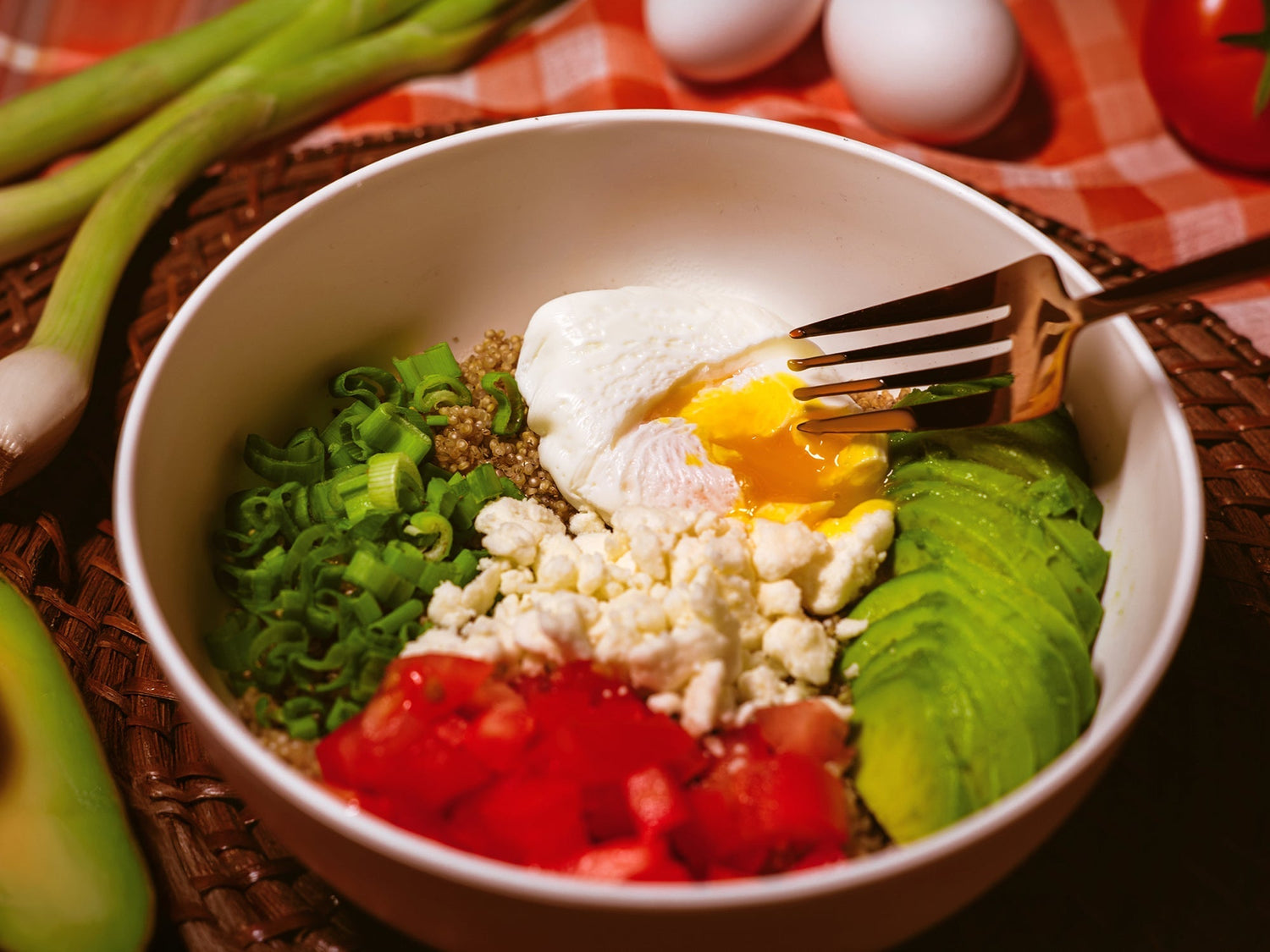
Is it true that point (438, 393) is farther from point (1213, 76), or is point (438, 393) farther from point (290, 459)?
point (1213, 76)

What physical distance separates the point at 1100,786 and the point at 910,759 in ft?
1.34

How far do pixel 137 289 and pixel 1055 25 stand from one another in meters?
2.73

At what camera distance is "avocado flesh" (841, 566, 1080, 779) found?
4.58 feet

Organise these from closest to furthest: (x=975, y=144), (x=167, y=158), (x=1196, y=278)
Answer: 1. (x=1196, y=278)
2. (x=167, y=158)
3. (x=975, y=144)

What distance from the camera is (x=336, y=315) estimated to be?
6.27 ft

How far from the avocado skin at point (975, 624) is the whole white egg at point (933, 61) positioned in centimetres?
122

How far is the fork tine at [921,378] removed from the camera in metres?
1.63

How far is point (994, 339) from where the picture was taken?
1629 millimetres

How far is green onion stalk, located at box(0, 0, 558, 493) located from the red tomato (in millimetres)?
1834

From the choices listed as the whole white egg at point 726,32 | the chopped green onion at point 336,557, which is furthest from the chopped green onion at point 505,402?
the whole white egg at point 726,32

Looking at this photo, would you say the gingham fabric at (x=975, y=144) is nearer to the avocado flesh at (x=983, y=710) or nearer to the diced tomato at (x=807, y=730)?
the avocado flesh at (x=983, y=710)

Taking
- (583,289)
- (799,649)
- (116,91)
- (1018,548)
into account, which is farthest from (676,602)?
(116,91)

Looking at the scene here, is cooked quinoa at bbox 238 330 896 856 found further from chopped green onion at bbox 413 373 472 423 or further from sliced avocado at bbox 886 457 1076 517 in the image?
sliced avocado at bbox 886 457 1076 517

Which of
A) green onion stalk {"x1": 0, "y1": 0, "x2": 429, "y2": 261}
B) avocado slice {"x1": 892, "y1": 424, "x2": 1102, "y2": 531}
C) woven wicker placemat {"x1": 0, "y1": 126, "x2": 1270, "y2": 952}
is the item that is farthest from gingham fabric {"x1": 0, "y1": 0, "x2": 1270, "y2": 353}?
avocado slice {"x1": 892, "y1": 424, "x2": 1102, "y2": 531}
